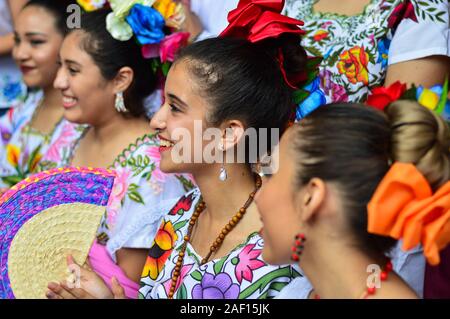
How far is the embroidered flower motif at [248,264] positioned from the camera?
1.77m

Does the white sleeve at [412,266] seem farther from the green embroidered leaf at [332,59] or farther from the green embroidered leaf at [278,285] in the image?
the green embroidered leaf at [332,59]

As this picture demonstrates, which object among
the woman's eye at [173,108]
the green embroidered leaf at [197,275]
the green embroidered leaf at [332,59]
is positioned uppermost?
the green embroidered leaf at [332,59]

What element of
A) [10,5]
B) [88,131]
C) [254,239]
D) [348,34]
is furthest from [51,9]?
[254,239]

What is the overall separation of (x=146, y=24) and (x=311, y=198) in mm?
1264

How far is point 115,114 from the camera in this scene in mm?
2627

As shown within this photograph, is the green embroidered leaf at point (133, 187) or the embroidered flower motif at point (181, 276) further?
the green embroidered leaf at point (133, 187)

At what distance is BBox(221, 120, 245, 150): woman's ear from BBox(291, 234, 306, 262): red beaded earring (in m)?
0.44

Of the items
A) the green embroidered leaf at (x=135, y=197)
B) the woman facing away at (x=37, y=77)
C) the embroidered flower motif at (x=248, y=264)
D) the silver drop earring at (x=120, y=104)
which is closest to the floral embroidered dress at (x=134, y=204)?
the green embroidered leaf at (x=135, y=197)

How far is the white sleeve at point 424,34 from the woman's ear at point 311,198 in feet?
2.68

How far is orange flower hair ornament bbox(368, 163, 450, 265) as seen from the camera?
134 cm

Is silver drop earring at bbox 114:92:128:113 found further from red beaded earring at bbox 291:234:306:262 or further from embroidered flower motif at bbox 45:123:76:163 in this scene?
red beaded earring at bbox 291:234:306:262

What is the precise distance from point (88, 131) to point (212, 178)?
1029mm

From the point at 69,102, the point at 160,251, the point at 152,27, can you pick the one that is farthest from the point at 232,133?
the point at 69,102

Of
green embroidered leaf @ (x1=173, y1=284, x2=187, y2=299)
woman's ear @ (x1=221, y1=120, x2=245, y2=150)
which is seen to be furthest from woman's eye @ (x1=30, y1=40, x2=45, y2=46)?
green embroidered leaf @ (x1=173, y1=284, x2=187, y2=299)
